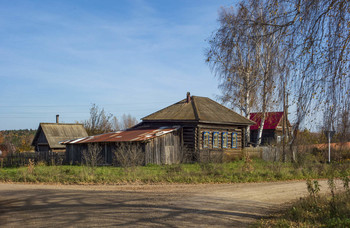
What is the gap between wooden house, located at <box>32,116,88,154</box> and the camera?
142 feet

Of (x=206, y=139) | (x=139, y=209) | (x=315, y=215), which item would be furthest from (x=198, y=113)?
(x=315, y=215)

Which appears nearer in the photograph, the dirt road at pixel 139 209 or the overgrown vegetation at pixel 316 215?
the overgrown vegetation at pixel 316 215

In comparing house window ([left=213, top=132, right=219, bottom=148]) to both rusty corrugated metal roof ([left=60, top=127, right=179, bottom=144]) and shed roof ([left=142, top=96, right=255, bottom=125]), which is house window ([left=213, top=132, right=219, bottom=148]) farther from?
rusty corrugated metal roof ([left=60, top=127, right=179, bottom=144])

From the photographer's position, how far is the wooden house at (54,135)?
43156 millimetres

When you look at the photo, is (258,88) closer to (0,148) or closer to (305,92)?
(305,92)

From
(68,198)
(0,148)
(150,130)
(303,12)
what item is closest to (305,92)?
(303,12)

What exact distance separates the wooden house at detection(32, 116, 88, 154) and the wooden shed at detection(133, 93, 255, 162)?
1370 cm

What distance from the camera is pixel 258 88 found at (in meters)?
34.3

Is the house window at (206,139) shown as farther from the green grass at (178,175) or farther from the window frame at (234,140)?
the green grass at (178,175)

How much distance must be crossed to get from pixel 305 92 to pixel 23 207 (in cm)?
843

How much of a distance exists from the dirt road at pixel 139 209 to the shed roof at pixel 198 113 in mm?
17799

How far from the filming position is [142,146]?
89.5 feet

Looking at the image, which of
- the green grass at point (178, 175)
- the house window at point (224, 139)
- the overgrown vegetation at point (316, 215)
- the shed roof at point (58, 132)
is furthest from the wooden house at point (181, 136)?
the overgrown vegetation at point (316, 215)

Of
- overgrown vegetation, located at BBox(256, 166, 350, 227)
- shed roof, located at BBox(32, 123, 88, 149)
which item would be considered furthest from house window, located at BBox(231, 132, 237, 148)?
overgrown vegetation, located at BBox(256, 166, 350, 227)
